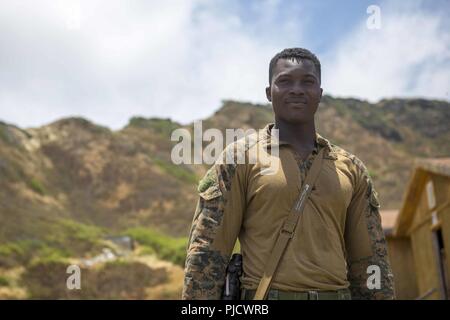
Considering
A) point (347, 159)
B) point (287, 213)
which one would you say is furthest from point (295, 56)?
point (287, 213)

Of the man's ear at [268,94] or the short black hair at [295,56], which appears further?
the man's ear at [268,94]

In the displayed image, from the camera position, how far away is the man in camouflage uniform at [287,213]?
8.04ft

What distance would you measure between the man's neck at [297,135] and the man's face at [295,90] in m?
0.05

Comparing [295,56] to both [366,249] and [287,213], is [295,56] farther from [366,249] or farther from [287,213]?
[366,249]

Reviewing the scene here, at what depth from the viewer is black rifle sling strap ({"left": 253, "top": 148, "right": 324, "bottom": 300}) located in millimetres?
2369

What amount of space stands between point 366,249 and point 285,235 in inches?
23.5

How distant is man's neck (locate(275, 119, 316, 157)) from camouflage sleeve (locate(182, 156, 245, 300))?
370 millimetres

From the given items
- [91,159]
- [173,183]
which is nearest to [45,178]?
[91,159]

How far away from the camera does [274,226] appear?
8.25 feet

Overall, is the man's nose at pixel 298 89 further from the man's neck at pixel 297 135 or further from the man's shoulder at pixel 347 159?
the man's shoulder at pixel 347 159

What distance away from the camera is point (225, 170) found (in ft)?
8.61

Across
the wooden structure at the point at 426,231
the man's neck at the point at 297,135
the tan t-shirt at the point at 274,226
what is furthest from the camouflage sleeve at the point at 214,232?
the wooden structure at the point at 426,231
